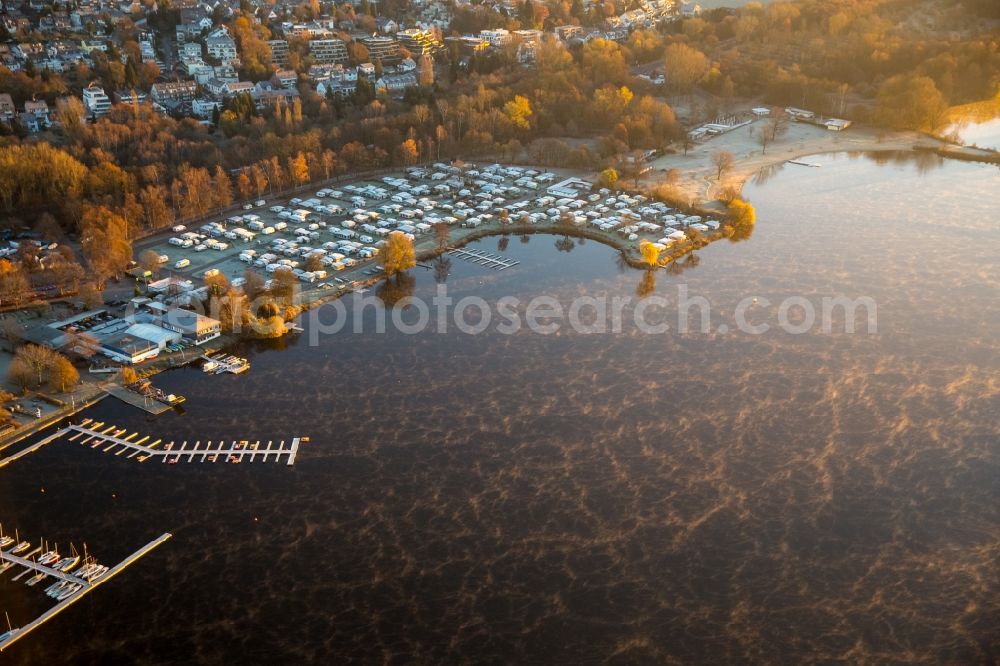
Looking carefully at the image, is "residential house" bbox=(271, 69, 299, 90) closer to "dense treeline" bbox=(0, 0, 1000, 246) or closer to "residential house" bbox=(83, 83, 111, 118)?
"dense treeline" bbox=(0, 0, 1000, 246)

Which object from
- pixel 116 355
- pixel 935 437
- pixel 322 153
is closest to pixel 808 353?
pixel 935 437

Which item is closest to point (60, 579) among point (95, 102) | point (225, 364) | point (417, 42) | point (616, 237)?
point (225, 364)

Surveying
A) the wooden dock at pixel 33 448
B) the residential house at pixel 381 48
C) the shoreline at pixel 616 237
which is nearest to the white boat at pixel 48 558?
the wooden dock at pixel 33 448

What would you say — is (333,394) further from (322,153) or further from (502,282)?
(322,153)

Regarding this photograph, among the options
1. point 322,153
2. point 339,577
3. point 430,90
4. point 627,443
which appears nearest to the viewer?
point 339,577

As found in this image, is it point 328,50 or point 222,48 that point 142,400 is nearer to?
point 222,48

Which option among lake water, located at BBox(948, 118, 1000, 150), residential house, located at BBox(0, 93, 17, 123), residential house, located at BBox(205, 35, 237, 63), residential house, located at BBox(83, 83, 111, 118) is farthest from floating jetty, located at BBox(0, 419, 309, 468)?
residential house, located at BBox(205, 35, 237, 63)
